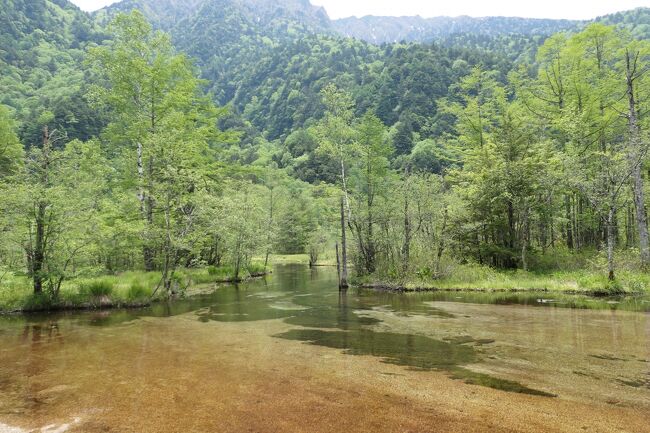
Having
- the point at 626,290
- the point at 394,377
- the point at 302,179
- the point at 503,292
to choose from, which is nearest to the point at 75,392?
the point at 394,377

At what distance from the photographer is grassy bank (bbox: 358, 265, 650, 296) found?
16.9 meters

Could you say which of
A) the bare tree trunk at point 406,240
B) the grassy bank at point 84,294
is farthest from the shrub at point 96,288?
the bare tree trunk at point 406,240

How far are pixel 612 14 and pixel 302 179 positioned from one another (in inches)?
4947

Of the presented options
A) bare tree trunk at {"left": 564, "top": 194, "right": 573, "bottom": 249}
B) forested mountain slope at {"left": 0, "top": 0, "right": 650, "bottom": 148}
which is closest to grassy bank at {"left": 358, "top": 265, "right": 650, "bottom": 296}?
bare tree trunk at {"left": 564, "top": 194, "right": 573, "bottom": 249}

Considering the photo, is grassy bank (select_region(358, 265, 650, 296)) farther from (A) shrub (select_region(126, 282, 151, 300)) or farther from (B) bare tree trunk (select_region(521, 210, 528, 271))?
(A) shrub (select_region(126, 282, 151, 300))

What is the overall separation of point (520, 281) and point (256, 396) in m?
18.4

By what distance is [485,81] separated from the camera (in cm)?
3209

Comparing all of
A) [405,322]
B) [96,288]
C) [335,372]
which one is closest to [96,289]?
Answer: [96,288]

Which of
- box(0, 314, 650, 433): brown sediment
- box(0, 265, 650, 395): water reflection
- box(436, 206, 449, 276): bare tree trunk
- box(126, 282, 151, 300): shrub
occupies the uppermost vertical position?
box(436, 206, 449, 276): bare tree trunk

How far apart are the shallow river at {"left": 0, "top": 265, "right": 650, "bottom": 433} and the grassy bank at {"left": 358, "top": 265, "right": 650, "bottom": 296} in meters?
2.64

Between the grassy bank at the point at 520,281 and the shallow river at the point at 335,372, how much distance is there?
8.65 feet

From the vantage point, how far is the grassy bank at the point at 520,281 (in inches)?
664

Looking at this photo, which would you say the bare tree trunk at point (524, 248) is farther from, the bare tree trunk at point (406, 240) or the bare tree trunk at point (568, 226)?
the bare tree trunk at point (406, 240)

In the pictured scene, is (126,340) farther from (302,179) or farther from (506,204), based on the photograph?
(302,179)
